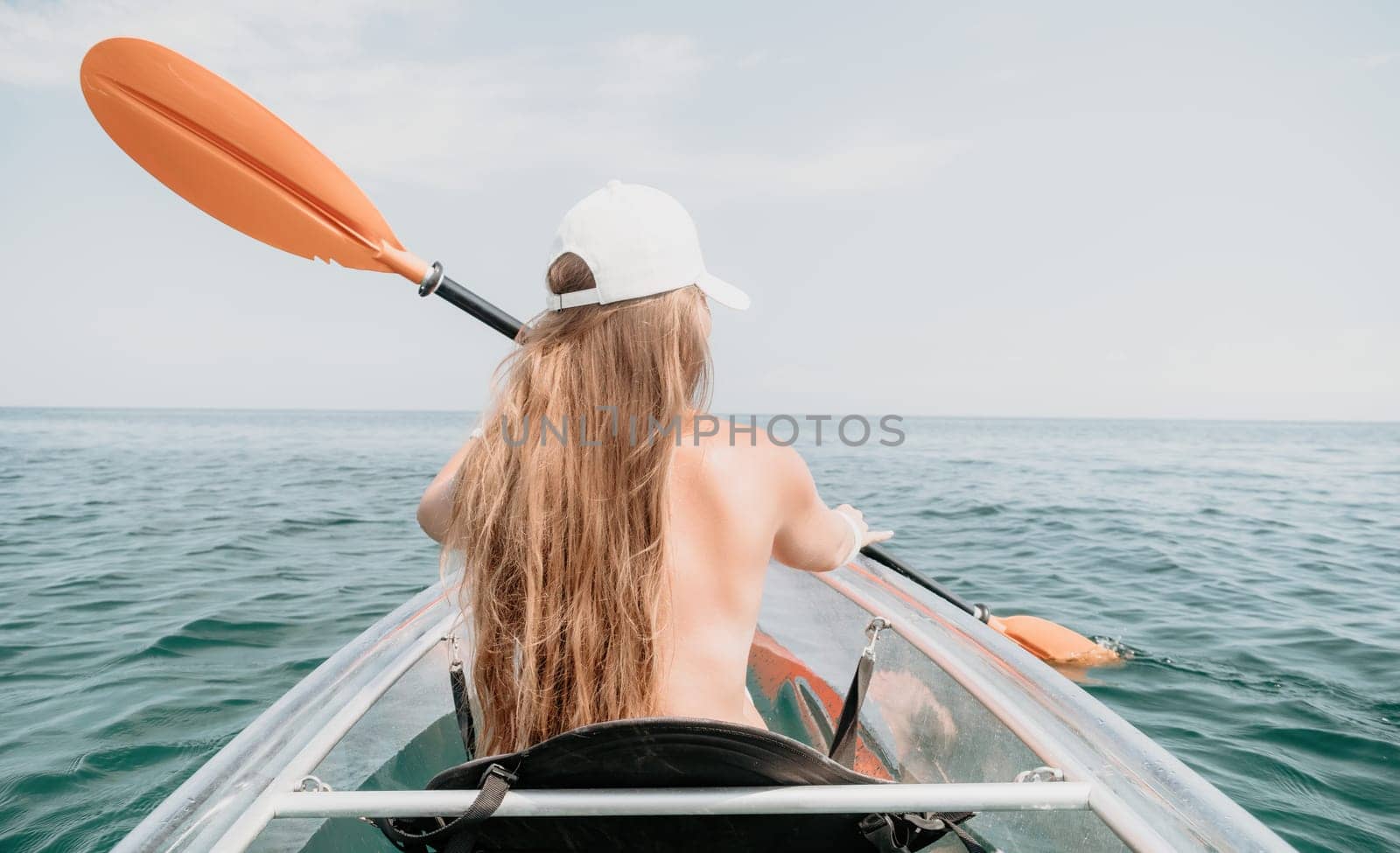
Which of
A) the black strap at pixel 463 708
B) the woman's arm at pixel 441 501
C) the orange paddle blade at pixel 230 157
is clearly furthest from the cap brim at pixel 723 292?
the orange paddle blade at pixel 230 157

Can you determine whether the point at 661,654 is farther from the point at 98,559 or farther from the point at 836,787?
the point at 98,559

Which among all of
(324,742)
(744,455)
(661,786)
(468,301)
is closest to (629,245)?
(744,455)

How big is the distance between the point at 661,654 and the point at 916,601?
1.73m

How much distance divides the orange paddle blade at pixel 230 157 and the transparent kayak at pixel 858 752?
4.77ft

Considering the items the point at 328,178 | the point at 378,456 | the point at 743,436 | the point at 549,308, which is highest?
the point at 328,178

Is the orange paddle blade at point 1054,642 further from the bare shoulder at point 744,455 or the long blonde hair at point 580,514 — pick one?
the long blonde hair at point 580,514

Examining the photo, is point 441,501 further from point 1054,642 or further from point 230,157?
point 1054,642

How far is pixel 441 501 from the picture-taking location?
1.50m

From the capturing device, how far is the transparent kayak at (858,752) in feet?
4.03

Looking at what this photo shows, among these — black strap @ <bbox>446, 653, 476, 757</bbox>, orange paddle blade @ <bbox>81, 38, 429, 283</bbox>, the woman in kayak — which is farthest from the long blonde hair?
orange paddle blade @ <bbox>81, 38, 429, 283</bbox>

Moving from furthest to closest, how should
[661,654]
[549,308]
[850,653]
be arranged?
[850,653], [549,308], [661,654]

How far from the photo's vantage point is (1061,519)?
901 cm

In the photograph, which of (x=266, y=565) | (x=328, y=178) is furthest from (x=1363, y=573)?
(x=266, y=565)

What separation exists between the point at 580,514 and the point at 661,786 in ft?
1.49
